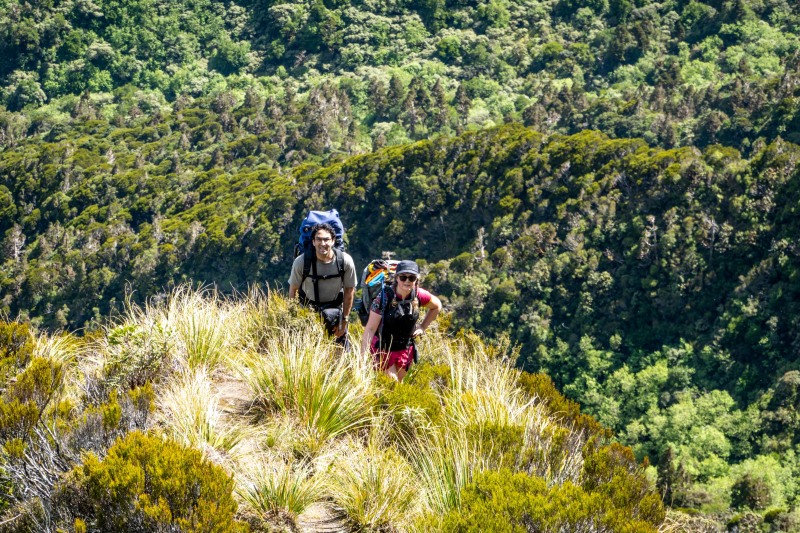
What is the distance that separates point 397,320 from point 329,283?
0.69 metres

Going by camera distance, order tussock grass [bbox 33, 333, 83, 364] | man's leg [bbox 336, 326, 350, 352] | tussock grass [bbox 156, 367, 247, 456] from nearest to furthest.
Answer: tussock grass [bbox 156, 367, 247, 456] < tussock grass [bbox 33, 333, 83, 364] < man's leg [bbox 336, 326, 350, 352]

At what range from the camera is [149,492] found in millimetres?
4102

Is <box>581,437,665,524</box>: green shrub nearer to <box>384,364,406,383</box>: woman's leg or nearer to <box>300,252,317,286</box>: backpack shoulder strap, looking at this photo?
<box>384,364,406,383</box>: woman's leg

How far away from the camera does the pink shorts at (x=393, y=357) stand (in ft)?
20.5

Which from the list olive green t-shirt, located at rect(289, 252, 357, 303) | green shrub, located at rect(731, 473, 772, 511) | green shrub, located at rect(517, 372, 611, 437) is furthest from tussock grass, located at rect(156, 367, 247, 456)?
green shrub, located at rect(731, 473, 772, 511)

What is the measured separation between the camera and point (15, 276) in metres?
64.9

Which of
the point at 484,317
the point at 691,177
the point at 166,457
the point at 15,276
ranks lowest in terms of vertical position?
the point at 15,276

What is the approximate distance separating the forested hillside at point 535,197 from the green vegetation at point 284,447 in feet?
2.68

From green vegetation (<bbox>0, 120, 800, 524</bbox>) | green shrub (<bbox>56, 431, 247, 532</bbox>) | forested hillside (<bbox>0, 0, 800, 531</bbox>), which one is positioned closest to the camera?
green shrub (<bbox>56, 431, 247, 532</bbox>)

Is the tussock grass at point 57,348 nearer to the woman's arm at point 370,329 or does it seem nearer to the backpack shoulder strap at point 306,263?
the backpack shoulder strap at point 306,263

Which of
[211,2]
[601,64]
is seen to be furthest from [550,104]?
[211,2]

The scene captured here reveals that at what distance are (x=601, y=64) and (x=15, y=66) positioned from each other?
7387 cm

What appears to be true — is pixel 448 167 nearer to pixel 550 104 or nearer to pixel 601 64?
pixel 550 104

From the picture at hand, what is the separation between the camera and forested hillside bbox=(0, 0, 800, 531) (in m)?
40.7
